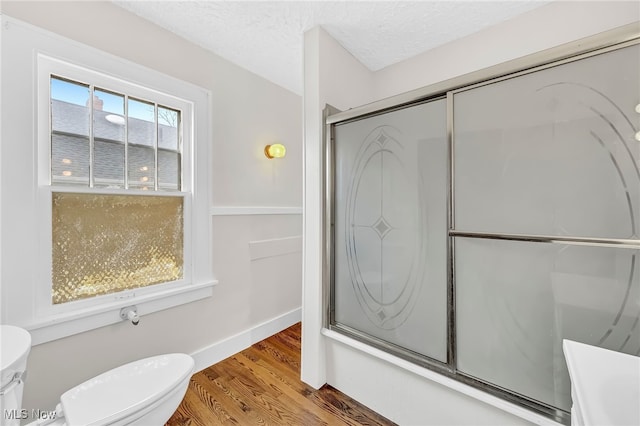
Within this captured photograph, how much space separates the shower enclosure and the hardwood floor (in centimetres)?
45

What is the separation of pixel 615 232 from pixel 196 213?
222 centimetres

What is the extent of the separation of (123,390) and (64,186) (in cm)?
108

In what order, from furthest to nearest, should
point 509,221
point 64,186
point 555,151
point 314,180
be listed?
1. point 314,180
2. point 64,186
3. point 509,221
4. point 555,151

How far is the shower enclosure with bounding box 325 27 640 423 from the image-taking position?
961mm

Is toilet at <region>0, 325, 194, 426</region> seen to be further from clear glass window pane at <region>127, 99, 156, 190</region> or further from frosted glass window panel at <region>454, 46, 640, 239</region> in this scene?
frosted glass window panel at <region>454, 46, 640, 239</region>

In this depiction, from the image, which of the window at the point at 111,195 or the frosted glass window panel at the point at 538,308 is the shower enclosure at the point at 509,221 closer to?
the frosted glass window panel at the point at 538,308

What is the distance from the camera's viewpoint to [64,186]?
1423 mm

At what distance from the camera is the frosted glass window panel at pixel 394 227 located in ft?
4.47

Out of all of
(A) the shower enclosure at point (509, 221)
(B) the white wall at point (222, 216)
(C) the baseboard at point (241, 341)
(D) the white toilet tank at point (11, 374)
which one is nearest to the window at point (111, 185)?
(B) the white wall at point (222, 216)

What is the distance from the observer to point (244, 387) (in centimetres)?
180

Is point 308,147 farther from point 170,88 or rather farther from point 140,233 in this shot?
point 140,233

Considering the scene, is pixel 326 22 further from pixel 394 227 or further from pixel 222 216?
pixel 222 216

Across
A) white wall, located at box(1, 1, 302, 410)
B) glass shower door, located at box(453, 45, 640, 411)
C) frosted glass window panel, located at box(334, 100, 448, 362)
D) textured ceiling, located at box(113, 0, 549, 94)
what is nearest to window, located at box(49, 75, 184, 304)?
white wall, located at box(1, 1, 302, 410)
